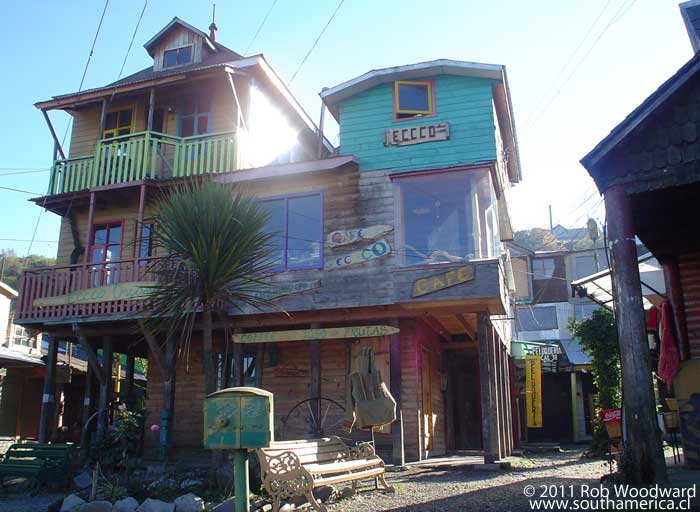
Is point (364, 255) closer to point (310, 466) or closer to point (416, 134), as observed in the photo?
point (416, 134)

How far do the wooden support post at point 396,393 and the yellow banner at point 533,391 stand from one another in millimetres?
7050

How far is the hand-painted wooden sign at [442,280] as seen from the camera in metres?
12.9

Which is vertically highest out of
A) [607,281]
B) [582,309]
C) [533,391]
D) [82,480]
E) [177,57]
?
[177,57]

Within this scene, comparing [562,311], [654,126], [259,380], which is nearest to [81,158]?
[259,380]

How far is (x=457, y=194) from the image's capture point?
1404 centimetres

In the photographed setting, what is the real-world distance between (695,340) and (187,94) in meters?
14.0

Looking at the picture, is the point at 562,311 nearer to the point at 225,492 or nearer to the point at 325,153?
the point at 325,153

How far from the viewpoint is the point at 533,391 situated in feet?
62.3

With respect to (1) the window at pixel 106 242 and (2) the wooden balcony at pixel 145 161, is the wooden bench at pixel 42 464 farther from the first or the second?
(2) the wooden balcony at pixel 145 161

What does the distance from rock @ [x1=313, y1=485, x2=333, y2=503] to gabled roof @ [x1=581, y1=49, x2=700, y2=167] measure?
17.7 ft

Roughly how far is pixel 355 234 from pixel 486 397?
179 inches

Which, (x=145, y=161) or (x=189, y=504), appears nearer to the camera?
(x=189, y=504)

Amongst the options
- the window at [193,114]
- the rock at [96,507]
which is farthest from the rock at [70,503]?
the window at [193,114]

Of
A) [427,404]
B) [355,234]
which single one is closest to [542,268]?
[427,404]
